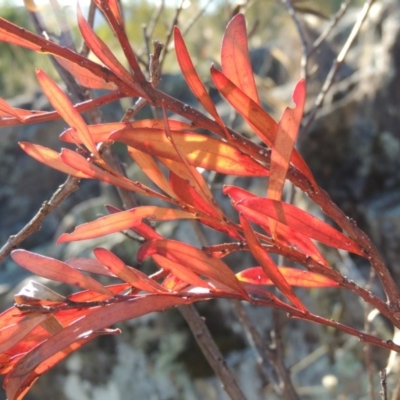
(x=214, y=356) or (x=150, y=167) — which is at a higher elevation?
(x=150, y=167)

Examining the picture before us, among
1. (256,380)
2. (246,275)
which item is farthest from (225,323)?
(246,275)

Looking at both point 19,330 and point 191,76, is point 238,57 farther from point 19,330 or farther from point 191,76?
point 19,330

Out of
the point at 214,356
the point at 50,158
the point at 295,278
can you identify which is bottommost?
the point at 214,356

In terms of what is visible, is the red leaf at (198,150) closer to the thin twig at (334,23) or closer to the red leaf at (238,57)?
the red leaf at (238,57)

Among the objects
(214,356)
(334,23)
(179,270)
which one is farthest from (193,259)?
(334,23)

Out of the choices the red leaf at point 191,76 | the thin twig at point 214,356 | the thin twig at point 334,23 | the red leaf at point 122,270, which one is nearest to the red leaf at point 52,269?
the red leaf at point 122,270

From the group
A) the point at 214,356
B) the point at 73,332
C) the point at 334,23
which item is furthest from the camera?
the point at 334,23
